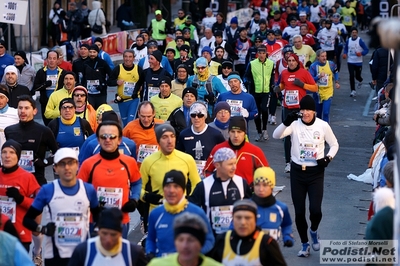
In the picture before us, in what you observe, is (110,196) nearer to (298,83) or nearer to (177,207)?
(177,207)

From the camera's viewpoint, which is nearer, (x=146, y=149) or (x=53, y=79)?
(x=146, y=149)

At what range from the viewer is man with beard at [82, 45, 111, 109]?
18.4 m

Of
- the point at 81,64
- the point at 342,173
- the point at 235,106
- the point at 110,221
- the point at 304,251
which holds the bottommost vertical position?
Result: the point at 304,251

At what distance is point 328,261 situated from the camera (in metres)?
12.1

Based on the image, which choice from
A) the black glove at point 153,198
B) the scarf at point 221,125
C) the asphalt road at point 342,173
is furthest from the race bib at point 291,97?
the black glove at point 153,198

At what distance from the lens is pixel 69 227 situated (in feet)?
30.7

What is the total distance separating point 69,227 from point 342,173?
934cm

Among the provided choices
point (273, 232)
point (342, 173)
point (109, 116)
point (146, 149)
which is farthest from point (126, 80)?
point (273, 232)

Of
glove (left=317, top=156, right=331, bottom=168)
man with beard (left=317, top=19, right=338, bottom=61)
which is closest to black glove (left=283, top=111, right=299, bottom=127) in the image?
glove (left=317, top=156, right=331, bottom=168)

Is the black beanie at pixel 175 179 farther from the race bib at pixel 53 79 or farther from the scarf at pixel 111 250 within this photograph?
the race bib at pixel 53 79

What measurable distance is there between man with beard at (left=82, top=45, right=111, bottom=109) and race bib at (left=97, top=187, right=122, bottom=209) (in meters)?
8.27

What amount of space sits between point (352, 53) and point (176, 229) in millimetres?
20748

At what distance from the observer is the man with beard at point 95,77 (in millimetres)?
18438

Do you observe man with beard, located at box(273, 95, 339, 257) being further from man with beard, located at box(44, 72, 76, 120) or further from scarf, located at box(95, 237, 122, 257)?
scarf, located at box(95, 237, 122, 257)
